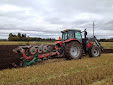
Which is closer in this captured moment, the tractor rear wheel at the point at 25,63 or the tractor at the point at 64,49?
the tractor rear wheel at the point at 25,63

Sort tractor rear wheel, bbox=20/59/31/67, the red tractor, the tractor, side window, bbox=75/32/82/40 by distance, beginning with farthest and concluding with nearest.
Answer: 1. side window, bbox=75/32/82/40
2. the red tractor
3. the tractor
4. tractor rear wheel, bbox=20/59/31/67

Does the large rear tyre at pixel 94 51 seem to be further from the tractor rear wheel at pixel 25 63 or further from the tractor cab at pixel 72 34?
the tractor rear wheel at pixel 25 63

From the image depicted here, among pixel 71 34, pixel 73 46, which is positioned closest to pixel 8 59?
pixel 73 46

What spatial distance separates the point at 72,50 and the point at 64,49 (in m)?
0.76

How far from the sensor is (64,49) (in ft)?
23.5

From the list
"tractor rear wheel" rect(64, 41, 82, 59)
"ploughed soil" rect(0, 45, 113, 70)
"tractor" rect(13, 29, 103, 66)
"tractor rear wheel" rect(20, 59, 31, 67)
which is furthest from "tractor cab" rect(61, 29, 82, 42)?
"ploughed soil" rect(0, 45, 113, 70)

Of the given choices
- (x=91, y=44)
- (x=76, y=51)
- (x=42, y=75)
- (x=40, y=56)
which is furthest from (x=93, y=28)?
(x=42, y=75)

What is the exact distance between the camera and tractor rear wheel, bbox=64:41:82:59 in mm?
7098

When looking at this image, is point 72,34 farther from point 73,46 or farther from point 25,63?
point 25,63

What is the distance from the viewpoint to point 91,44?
913 centimetres

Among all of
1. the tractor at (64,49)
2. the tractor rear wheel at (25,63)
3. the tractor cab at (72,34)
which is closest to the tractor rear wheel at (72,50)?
the tractor at (64,49)

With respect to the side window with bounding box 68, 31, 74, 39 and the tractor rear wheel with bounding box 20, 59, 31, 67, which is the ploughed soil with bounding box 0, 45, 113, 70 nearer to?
the tractor rear wheel with bounding box 20, 59, 31, 67

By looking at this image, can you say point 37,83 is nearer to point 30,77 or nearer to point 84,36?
point 30,77

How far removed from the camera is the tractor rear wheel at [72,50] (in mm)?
7098
